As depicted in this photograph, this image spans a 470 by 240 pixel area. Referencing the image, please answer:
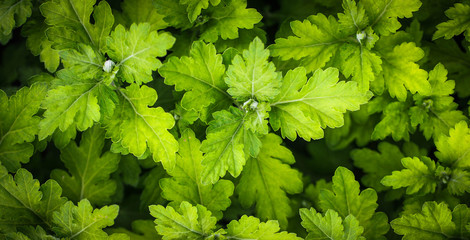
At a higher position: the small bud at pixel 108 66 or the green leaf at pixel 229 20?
the green leaf at pixel 229 20

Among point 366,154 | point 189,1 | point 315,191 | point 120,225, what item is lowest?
point 120,225

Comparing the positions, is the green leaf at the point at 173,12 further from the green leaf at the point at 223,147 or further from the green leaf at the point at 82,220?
the green leaf at the point at 82,220

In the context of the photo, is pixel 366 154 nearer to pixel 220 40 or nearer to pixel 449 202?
pixel 449 202

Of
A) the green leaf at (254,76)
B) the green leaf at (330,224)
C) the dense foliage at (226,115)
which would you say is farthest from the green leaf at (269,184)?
the green leaf at (254,76)

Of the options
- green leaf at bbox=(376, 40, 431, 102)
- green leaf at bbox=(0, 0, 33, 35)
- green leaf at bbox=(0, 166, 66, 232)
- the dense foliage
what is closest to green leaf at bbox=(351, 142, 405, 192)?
the dense foliage

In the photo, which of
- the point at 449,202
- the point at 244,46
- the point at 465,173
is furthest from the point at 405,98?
the point at 244,46

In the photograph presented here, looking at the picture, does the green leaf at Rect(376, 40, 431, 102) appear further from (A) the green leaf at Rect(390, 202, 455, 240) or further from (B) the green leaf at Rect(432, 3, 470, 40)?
(A) the green leaf at Rect(390, 202, 455, 240)
